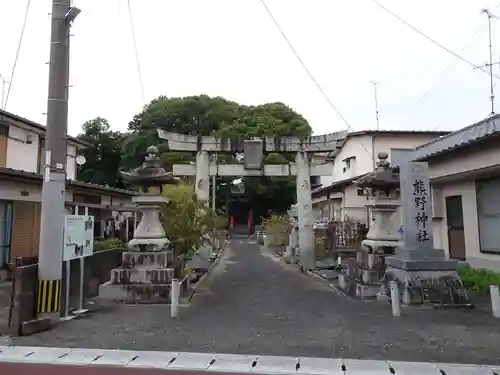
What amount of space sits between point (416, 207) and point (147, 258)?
7.78 metres

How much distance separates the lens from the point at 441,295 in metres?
10.8

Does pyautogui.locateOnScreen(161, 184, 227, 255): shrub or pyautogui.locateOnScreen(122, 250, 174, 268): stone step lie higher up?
pyautogui.locateOnScreen(161, 184, 227, 255): shrub

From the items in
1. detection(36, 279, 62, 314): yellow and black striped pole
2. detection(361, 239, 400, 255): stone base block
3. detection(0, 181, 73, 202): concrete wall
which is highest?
detection(0, 181, 73, 202): concrete wall

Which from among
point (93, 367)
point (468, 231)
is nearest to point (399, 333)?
point (93, 367)

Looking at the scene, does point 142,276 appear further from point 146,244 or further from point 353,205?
point 353,205

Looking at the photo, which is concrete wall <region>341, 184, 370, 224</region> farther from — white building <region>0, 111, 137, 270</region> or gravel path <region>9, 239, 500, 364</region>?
gravel path <region>9, 239, 500, 364</region>

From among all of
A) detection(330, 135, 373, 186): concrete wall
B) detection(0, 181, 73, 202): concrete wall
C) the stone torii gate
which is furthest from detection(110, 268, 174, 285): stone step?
detection(330, 135, 373, 186): concrete wall

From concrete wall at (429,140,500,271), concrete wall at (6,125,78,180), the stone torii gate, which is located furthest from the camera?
the stone torii gate

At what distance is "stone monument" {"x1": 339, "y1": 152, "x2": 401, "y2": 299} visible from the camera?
12.8 meters

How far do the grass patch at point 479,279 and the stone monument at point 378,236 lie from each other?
8.26 ft

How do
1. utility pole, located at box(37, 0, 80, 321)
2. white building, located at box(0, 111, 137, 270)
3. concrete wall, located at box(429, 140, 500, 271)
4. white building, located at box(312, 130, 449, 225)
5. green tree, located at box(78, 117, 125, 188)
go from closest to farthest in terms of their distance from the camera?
utility pole, located at box(37, 0, 80, 321), concrete wall, located at box(429, 140, 500, 271), white building, located at box(0, 111, 137, 270), white building, located at box(312, 130, 449, 225), green tree, located at box(78, 117, 125, 188)

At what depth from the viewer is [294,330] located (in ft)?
28.1

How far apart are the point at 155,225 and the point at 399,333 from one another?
781 centimetres

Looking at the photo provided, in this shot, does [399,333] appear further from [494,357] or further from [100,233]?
[100,233]
